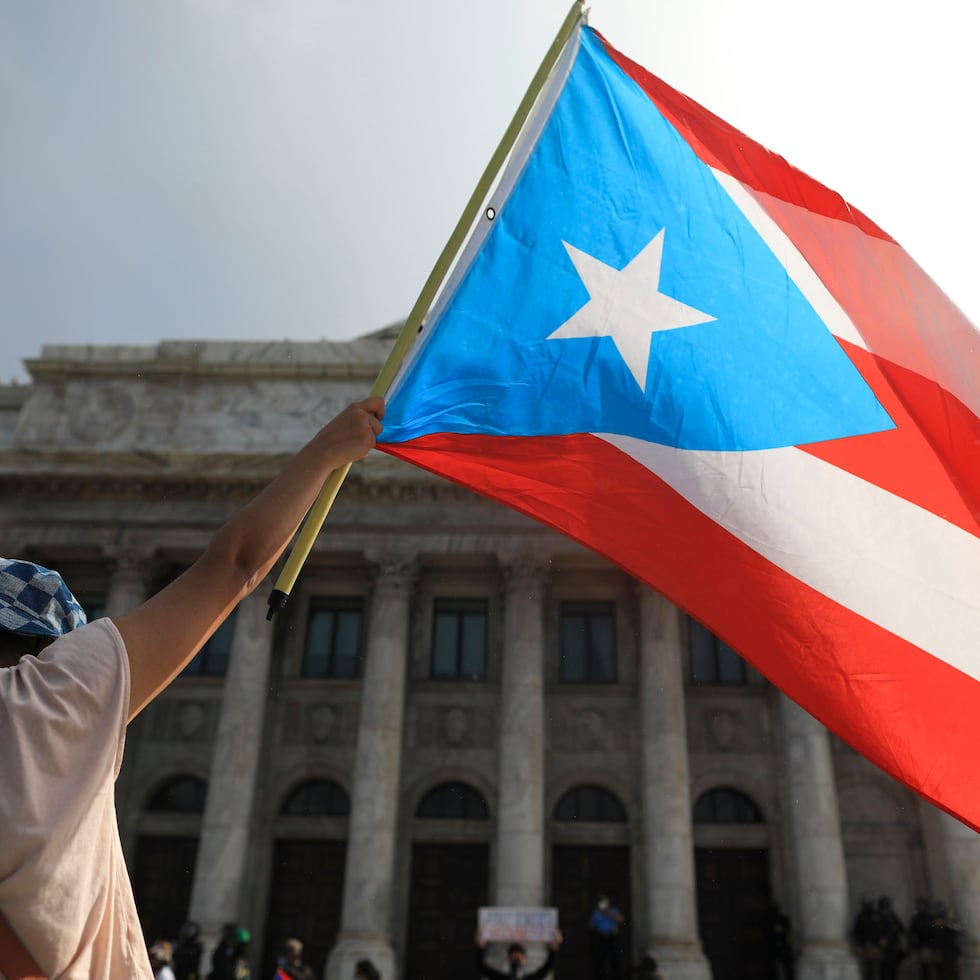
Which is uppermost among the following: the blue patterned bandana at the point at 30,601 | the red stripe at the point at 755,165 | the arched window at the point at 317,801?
the arched window at the point at 317,801

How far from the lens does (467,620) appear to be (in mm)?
26969

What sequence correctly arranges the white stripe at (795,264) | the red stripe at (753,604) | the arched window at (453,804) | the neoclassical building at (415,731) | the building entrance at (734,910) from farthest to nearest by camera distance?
the arched window at (453,804), the building entrance at (734,910), the neoclassical building at (415,731), the white stripe at (795,264), the red stripe at (753,604)

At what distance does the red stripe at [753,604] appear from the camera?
3996 mm

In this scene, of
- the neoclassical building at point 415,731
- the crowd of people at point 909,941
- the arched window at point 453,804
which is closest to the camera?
the crowd of people at point 909,941

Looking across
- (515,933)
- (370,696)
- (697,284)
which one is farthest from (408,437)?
(370,696)

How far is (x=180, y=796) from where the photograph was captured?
83.4 feet

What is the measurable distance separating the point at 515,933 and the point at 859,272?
620 inches

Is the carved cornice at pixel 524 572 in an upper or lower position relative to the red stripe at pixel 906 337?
upper

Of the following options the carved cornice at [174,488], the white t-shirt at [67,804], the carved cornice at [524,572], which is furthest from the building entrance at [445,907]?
the white t-shirt at [67,804]

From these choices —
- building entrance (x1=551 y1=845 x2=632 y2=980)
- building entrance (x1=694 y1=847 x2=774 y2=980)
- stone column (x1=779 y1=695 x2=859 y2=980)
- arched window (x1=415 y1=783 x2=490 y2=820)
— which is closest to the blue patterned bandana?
stone column (x1=779 y1=695 x2=859 y2=980)

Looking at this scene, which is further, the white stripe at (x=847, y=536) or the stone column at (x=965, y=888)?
the stone column at (x=965, y=888)

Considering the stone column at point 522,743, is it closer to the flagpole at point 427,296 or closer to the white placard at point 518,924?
the white placard at point 518,924

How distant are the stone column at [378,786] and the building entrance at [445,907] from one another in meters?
1.03

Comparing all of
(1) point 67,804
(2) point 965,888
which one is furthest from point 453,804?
(1) point 67,804
